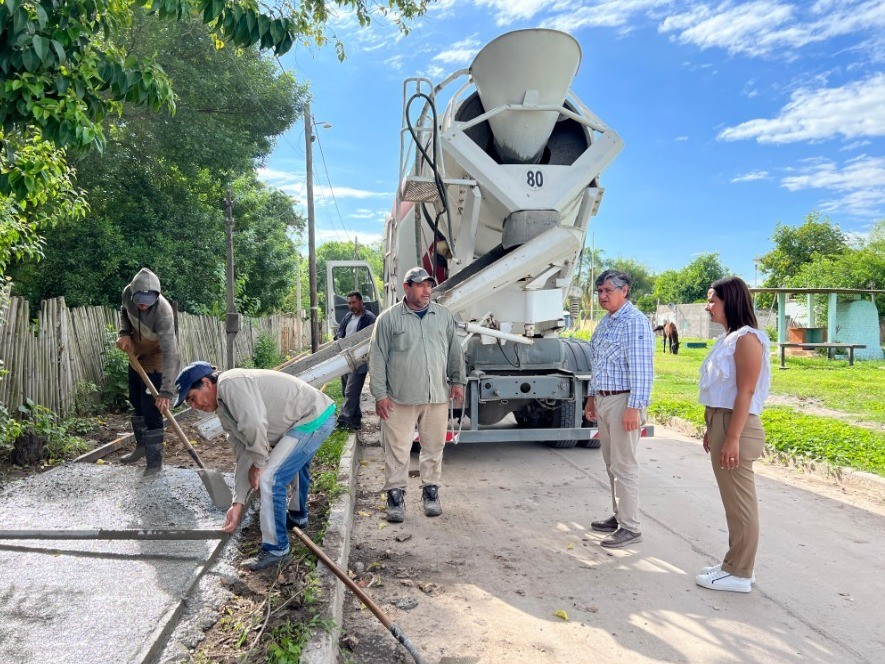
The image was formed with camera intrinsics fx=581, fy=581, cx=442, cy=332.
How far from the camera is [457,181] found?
525cm

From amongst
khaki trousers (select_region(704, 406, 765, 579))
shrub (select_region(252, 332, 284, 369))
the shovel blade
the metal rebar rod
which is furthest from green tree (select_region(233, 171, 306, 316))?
khaki trousers (select_region(704, 406, 765, 579))

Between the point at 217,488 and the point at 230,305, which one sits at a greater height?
the point at 230,305

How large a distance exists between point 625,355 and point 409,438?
5.96 ft

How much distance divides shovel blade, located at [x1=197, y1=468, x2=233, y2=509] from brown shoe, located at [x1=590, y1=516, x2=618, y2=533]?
2.72 m

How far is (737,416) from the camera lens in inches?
125

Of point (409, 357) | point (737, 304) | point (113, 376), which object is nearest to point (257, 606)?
point (409, 357)

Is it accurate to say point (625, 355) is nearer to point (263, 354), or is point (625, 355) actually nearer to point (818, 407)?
point (818, 407)

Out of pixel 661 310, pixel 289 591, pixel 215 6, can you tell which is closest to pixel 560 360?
pixel 289 591

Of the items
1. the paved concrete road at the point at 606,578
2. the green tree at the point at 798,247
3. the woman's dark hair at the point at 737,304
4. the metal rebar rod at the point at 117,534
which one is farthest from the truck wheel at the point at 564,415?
the green tree at the point at 798,247

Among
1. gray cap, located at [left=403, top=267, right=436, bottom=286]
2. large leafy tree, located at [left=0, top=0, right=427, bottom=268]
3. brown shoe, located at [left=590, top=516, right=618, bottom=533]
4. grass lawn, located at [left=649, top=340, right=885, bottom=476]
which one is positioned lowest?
brown shoe, located at [left=590, top=516, right=618, bottom=533]

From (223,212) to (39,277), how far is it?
478 centimetres

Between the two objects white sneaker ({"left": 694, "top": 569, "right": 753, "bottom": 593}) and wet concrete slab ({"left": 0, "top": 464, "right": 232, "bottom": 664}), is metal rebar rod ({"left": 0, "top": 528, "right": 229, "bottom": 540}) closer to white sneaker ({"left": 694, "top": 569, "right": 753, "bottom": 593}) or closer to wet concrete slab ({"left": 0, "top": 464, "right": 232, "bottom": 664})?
wet concrete slab ({"left": 0, "top": 464, "right": 232, "bottom": 664})

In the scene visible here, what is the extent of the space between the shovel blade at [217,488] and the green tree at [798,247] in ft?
106

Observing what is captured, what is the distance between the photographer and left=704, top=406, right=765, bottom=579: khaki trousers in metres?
3.24
